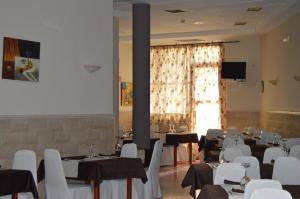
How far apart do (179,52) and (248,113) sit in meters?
2.74

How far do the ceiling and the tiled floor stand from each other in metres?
3.52

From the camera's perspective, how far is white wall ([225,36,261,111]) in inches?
563

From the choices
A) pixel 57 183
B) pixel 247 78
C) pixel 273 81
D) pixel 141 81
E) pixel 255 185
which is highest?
pixel 247 78

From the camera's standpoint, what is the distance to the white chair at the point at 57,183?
5980mm

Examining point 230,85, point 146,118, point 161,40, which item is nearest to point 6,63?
point 146,118

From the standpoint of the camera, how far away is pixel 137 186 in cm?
725

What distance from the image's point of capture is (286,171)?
5629 mm

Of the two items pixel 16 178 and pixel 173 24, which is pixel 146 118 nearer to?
pixel 173 24

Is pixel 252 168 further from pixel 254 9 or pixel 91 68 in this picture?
pixel 254 9

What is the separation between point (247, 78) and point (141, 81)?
226 inches
